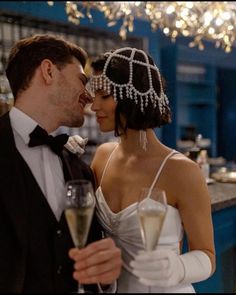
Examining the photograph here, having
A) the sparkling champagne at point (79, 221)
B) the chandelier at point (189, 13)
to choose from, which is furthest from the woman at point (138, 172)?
the chandelier at point (189, 13)

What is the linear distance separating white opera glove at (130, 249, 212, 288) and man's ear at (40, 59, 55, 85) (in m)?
0.76

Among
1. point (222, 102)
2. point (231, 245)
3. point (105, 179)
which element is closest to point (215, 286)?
point (231, 245)

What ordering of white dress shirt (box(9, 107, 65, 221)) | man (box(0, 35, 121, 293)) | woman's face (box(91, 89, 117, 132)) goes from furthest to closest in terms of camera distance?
woman's face (box(91, 89, 117, 132)), white dress shirt (box(9, 107, 65, 221)), man (box(0, 35, 121, 293))

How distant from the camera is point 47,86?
163cm

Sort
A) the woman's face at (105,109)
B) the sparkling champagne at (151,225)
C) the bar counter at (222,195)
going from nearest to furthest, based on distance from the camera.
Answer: the sparkling champagne at (151,225) → the woman's face at (105,109) → the bar counter at (222,195)

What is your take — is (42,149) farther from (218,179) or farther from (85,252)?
(218,179)

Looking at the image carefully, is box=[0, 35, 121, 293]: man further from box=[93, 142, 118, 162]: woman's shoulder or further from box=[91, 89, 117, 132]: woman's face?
box=[93, 142, 118, 162]: woman's shoulder

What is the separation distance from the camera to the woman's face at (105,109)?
1.70m

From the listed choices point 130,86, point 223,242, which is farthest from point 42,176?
point 223,242

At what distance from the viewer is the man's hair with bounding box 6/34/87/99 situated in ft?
5.35

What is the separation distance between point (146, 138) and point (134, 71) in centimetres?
28

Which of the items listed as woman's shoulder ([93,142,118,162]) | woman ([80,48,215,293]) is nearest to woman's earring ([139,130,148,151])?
woman ([80,48,215,293])

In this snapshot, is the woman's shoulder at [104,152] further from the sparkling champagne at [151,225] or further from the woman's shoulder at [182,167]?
the sparkling champagne at [151,225]

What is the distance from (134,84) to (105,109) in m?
0.15
